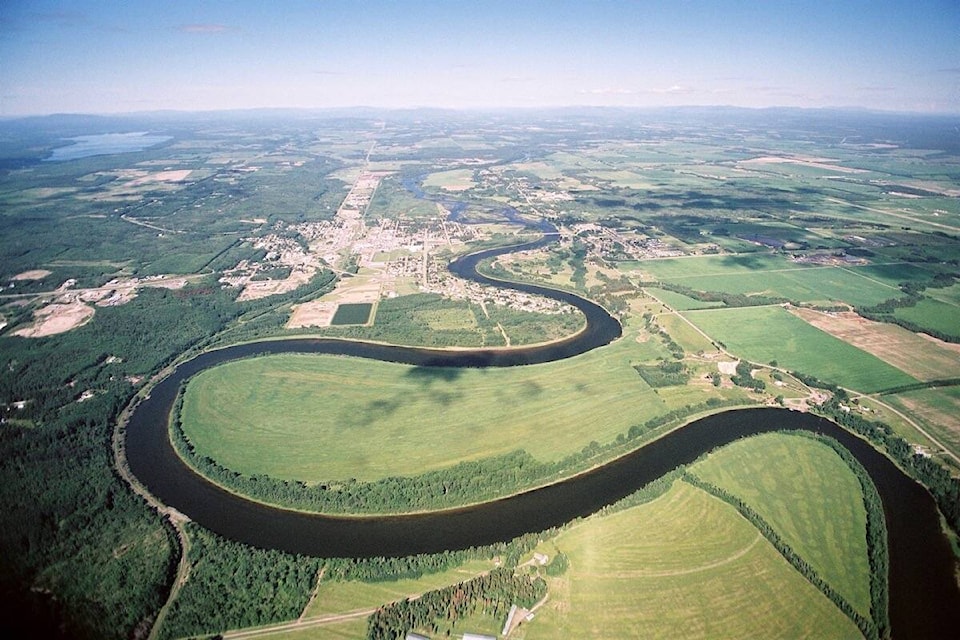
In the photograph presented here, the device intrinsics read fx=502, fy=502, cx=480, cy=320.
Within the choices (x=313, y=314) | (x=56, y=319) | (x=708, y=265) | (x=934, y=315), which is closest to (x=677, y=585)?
(x=313, y=314)

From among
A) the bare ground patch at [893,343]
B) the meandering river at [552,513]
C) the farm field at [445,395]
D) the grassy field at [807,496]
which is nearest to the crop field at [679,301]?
the farm field at [445,395]

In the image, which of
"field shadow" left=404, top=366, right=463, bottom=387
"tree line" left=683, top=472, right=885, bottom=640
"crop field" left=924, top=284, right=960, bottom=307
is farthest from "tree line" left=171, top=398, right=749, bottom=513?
"crop field" left=924, top=284, right=960, bottom=307

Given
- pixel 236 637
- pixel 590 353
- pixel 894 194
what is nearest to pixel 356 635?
pixel 236 637

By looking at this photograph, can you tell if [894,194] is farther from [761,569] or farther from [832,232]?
[761,569]

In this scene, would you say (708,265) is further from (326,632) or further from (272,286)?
(326,632)

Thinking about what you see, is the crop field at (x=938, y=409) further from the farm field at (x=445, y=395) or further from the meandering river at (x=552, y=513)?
the meandering river at (x=552, y=513)
